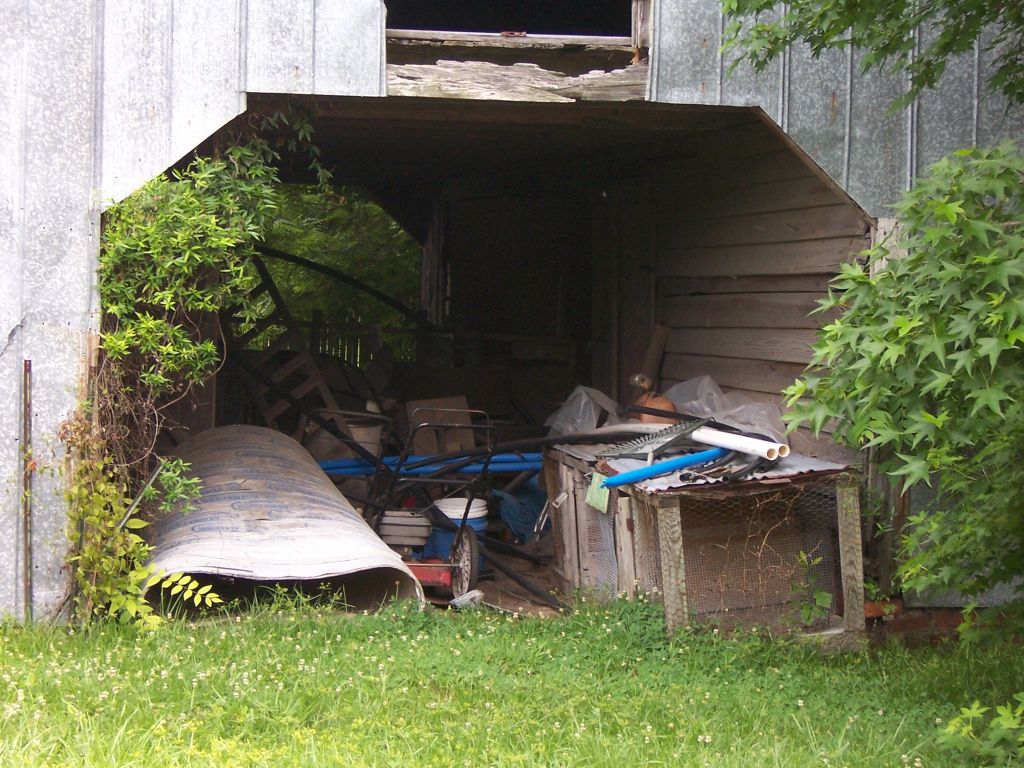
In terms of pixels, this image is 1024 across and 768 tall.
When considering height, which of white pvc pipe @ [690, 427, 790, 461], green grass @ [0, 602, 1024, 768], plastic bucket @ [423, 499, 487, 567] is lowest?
green grass @ [0, 602, 1024, 768]

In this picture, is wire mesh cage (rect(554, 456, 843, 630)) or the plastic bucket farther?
the plastic bucket

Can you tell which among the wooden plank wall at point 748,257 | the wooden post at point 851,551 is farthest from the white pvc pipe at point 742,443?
the wooden plank wall at point 748,257

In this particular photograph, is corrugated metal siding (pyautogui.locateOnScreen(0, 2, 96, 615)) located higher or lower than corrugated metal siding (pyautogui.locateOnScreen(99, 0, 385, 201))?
lower

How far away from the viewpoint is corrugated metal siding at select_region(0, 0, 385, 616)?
547 centimetres

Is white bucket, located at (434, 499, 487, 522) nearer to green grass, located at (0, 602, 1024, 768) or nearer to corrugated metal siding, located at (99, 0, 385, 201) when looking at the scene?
A: green grass, located at (0, 602, 1024, 768)

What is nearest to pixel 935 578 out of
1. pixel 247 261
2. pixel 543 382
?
pixel 247 261

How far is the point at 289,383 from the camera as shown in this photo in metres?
9.79

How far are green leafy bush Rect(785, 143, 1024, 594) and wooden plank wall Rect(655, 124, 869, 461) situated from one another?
1.89 metres

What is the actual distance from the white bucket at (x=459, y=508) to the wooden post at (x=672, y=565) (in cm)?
197

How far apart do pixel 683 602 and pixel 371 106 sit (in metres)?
3.61

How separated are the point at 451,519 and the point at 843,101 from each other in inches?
142

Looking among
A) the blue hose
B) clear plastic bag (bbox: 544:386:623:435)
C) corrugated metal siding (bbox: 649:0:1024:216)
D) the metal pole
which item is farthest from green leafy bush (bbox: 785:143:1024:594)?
clear plastic bag (bbox: 544:386:623:435)

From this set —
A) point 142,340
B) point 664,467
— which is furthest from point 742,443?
point 142,340

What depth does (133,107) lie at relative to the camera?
5570 millimetres
